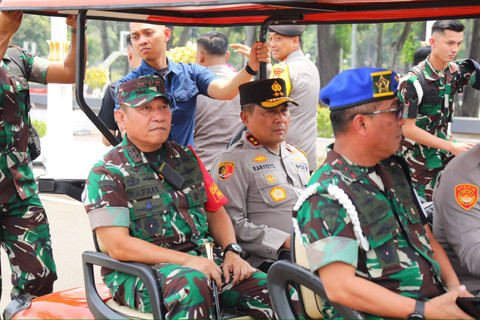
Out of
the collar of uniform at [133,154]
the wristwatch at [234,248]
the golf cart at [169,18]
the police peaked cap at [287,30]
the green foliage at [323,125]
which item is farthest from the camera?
the green foliage at [323,125]

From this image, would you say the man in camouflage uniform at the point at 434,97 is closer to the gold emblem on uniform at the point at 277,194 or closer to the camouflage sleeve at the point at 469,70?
the camouflage sleeve at the point at 469,70

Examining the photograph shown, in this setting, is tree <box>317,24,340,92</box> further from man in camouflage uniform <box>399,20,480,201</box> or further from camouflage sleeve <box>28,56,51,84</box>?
camouflage sleeve <box>28,56,51,84</box>

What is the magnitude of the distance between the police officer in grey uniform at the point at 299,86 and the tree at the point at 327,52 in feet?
59.1

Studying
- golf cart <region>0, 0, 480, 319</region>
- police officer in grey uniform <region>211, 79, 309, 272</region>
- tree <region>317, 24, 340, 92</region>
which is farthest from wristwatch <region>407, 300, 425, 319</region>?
tree <region>317, 24, 340, 92</region>

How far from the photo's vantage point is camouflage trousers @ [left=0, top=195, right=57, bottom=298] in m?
3.72

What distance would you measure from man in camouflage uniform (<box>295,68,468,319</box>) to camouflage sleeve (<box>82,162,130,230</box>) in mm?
883

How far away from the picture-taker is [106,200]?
3.00 m

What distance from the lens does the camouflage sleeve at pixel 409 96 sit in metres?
5.06

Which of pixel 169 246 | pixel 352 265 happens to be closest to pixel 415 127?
pixel 169 246

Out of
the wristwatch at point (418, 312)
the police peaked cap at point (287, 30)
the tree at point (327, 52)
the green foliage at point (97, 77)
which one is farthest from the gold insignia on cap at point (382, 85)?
the green foliage at point (97, 77)

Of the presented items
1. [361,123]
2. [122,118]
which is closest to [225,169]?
[122,118]

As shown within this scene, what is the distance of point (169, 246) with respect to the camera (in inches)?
123

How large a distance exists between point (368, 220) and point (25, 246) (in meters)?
2.06

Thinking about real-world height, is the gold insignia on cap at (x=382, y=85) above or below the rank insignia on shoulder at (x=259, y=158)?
above
